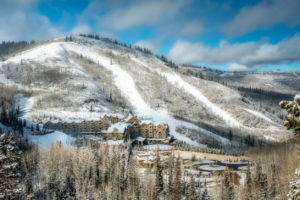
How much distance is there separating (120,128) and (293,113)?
125m

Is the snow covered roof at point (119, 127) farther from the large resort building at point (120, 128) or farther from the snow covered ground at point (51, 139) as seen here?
the snow covered ground at point (51, 139)

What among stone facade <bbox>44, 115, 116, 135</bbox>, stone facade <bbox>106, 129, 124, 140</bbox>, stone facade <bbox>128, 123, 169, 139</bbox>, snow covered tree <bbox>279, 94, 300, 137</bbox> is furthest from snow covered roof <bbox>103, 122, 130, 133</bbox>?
snow covered tree <bbox>279, 94, 300, 137</bbox>

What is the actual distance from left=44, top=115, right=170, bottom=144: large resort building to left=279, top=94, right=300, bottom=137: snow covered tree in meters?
122

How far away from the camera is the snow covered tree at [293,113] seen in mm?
9808

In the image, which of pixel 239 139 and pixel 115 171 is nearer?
pixel 115 171

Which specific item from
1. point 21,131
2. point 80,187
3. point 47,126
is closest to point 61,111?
point 47,126

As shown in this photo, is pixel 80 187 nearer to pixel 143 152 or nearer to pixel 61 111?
pixel 143 152

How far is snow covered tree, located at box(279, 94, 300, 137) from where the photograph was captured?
32.2 feet

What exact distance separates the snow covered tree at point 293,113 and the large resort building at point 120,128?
122m

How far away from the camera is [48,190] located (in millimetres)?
71062

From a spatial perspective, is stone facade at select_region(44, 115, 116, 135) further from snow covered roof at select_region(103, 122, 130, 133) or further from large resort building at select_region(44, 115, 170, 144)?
snow covered roof at select_region(103, 122, 130, 133)

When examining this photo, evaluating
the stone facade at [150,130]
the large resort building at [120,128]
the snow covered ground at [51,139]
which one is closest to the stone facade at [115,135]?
the large resort building at [120,128]

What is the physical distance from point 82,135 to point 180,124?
77.1 metres

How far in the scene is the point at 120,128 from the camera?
132375 millimetres
